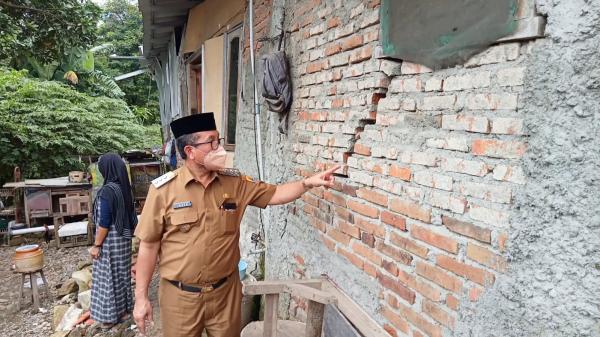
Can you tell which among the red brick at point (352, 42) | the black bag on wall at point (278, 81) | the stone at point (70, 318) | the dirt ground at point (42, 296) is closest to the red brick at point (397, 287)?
the red brick at point (352, 42)

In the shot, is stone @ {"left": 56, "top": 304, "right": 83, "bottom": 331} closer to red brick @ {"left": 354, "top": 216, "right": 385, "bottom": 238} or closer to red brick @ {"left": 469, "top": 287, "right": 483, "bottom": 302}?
red brick @ {"left": 354, "top": 216, "right": 385, "bottom": 238}

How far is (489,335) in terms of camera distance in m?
1.49

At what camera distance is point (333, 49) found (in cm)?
250

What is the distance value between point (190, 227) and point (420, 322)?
1.35 meters

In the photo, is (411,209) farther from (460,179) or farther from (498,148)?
(498,148)

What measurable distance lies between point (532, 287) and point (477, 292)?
0.72ft

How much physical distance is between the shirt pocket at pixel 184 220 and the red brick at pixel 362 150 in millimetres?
989

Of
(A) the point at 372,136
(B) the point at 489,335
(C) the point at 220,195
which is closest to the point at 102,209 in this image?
(C) the point at 220,195

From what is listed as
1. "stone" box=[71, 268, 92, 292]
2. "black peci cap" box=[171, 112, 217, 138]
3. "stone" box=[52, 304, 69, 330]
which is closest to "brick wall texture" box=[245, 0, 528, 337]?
"black peci cap" box=[171, 112, 217, 138]

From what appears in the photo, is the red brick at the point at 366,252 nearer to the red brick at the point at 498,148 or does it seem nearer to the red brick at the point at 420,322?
the red brick at the point at 420,322

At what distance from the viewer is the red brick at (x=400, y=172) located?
6.18 ft

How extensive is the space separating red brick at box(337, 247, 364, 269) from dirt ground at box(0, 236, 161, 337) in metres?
2.54

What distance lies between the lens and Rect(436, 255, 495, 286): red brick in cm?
149

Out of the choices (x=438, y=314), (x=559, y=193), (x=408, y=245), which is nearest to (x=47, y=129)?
(x=408, y=245)
